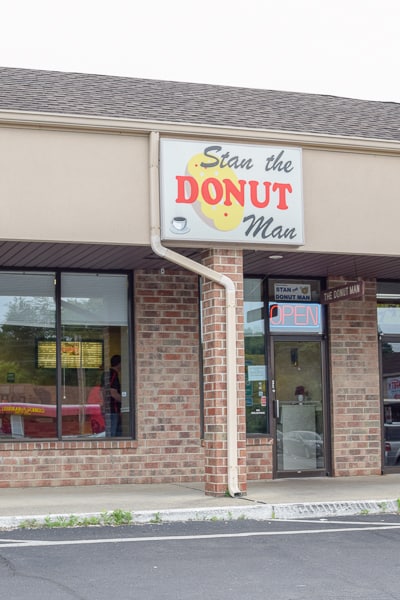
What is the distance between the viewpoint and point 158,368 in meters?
14.6

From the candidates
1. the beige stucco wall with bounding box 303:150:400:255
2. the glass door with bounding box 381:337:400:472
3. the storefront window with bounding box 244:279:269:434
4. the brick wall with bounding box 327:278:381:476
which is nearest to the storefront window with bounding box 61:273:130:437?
the storefront window with bounding box 244:279:269:434

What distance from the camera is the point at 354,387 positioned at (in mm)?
15570

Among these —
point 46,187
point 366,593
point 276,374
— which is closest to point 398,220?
point 276,374

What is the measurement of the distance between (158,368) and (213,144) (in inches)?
155

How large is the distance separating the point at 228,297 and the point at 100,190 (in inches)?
81.5

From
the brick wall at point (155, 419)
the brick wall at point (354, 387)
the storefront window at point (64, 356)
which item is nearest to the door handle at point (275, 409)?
the brick wall at point (354, 387)

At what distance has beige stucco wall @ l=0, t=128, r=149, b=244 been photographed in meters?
11.4

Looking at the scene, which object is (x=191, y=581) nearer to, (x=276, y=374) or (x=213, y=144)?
Answer: (x=213, y=144)

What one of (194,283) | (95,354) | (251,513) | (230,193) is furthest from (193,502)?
(194,283)

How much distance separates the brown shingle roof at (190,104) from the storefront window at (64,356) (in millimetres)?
2605

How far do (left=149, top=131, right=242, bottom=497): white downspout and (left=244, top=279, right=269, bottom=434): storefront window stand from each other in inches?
118

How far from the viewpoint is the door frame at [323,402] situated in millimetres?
15062

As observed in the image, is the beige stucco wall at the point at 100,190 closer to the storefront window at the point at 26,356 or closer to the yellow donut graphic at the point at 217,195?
the yellow donut graphic at the point at 217,195

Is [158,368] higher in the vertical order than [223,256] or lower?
A: lower
